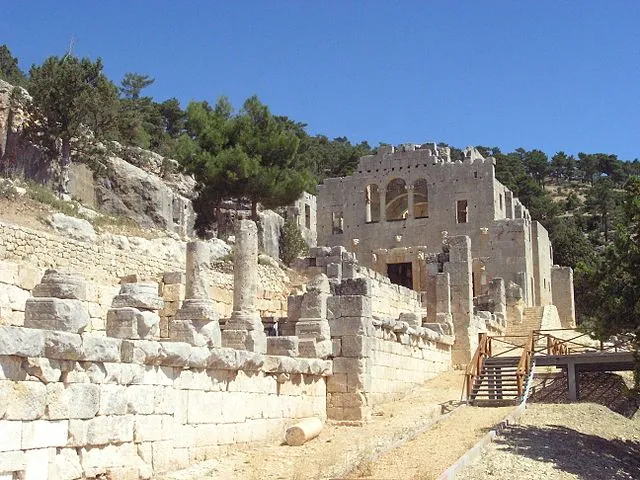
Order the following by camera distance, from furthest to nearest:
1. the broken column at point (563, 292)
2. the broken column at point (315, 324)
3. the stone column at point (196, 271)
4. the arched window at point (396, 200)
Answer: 1. the arched window at point (396, 200)
2. the broken column at point (563, 292)
3. the broken column at point (315, 324)
4. the stone column at point (196, 271)

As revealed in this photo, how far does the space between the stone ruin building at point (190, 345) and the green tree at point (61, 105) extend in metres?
8.33

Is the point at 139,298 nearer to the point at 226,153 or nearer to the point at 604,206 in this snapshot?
the point at 226,153

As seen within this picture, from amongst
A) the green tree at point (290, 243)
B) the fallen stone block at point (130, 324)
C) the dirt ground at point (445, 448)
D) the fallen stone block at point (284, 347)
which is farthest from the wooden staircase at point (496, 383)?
the green tree at point (290, 243)

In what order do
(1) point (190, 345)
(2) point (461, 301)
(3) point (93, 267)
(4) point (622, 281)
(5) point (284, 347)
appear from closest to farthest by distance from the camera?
(1) point (190, 345) < (5) point (284, 347) < (4) point (622, 281) < (3) point (93, 267) < (2) point (461, 301)

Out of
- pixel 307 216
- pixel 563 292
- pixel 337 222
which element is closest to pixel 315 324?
pixel 337 222

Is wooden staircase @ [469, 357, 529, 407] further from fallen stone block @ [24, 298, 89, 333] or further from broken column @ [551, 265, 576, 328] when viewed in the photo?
broken column @ [551, 265, 576, 328]

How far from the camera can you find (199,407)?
10.5m

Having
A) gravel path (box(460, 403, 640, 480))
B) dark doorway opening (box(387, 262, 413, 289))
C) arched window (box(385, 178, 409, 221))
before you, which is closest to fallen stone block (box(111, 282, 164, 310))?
gravel path (box(460, 403, 640, 480))

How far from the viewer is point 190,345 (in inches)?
→ 411

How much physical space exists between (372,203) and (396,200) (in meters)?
2.34

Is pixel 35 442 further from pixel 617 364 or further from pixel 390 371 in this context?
pixel 617 364

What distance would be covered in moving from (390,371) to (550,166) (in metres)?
86.5

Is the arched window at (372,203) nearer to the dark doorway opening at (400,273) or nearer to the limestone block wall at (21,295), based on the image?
the dark doorway opening at (400,273)

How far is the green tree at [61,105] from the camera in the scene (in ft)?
94.6
